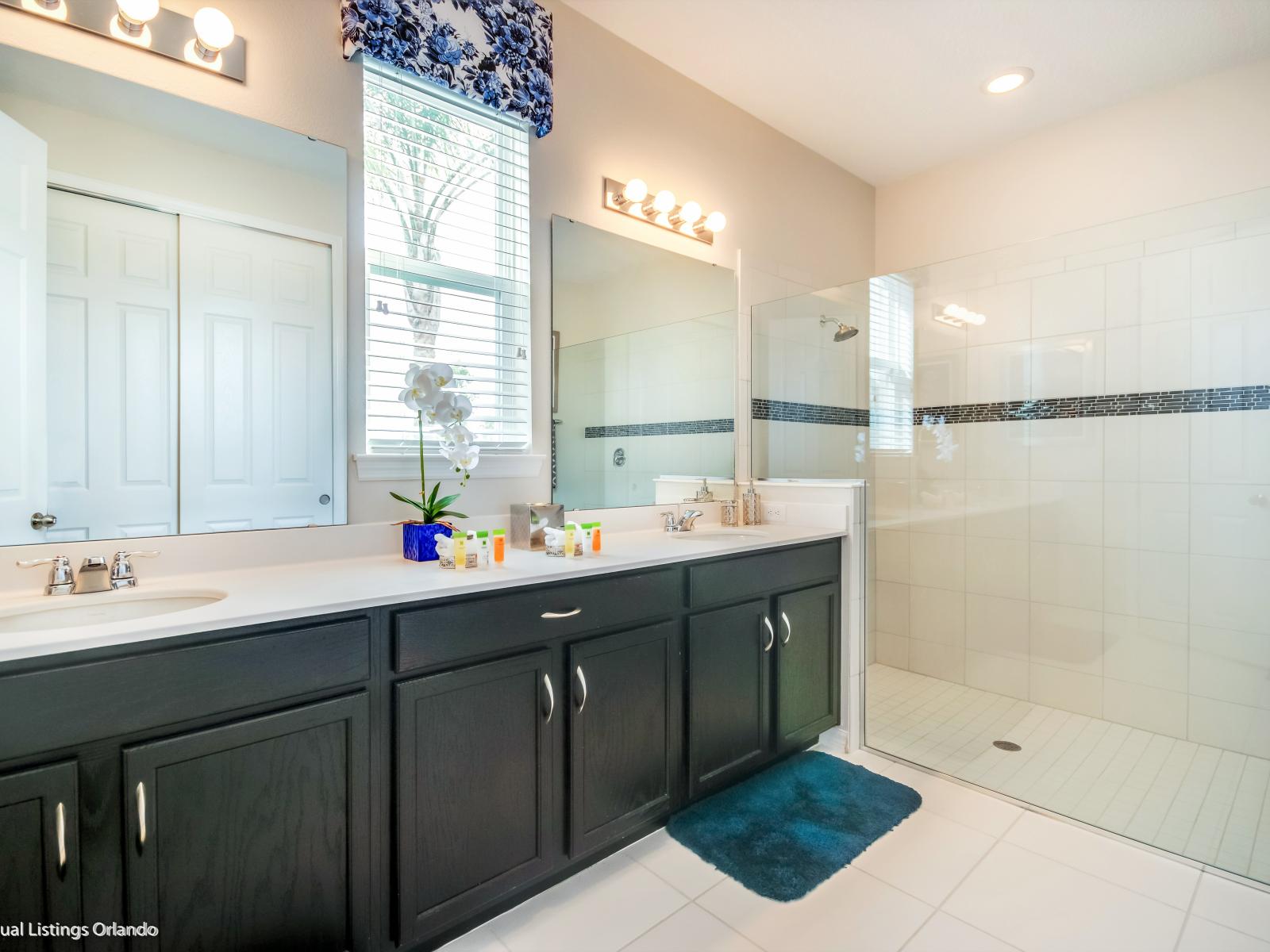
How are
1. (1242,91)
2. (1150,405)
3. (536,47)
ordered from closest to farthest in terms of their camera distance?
(536,47)
(1150,405)
(1242,91)

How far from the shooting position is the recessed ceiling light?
250cm

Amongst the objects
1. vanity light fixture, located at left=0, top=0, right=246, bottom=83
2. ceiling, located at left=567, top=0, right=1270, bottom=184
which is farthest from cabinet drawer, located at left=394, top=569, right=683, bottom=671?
ceiling, located at left=567, top=0, right=1270, bottom=184

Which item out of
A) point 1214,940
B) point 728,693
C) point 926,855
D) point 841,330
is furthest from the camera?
point 841,330

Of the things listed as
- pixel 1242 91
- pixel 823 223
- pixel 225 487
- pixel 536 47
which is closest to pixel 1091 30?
pixel 1242 91

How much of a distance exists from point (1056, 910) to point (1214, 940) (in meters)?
0.32

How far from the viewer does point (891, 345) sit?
275cm

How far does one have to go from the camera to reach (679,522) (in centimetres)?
252

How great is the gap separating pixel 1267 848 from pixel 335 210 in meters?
3.14

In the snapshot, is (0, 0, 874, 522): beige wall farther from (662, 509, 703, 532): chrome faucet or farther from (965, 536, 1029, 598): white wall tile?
(965, 536, 1029, 598): white wall tile

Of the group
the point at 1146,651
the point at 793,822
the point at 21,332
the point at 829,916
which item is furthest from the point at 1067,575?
the point at 21,332

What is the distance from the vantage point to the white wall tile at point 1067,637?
94.3 inches

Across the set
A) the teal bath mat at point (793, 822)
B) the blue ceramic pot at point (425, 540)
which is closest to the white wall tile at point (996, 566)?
the teal bath mat at point (793, 822)

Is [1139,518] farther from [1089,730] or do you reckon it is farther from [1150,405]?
[1089,730]

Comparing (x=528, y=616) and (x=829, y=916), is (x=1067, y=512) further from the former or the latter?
(x=528, y=616)
